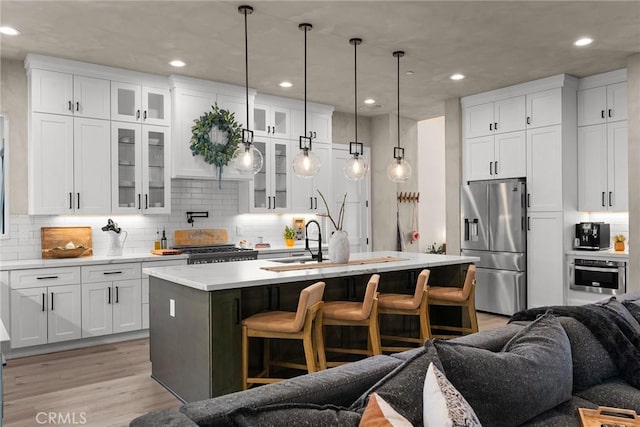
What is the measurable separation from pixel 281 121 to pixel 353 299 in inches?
130

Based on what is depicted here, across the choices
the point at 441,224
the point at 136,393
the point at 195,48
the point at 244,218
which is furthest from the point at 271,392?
the point at 441,224

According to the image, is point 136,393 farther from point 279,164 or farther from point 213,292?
point 279,164

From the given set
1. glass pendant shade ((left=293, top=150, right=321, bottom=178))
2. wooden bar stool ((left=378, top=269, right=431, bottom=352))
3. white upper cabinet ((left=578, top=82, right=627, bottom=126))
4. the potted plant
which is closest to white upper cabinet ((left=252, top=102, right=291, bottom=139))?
the potted plant

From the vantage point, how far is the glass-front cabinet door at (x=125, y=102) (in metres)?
5.30

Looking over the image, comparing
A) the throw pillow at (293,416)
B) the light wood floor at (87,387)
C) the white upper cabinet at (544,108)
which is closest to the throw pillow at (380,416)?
the throw pillow at (293,416)

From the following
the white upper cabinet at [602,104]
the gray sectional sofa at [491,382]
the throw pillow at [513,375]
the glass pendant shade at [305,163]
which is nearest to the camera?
the gray sectional sofa at [491,382]

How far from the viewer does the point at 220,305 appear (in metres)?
3.13

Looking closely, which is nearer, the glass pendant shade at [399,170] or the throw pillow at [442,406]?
the throw pillow at [442,406]

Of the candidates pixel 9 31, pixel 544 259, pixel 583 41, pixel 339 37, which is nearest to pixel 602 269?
pixel 544 259

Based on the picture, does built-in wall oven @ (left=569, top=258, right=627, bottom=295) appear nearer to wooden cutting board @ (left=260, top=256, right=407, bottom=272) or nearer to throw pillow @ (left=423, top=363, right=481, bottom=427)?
wooden cutting board @ (left=260, top=256, right=407, bottom=272)

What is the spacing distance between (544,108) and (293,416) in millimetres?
5542

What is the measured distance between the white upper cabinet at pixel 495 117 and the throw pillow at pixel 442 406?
525 centimetres

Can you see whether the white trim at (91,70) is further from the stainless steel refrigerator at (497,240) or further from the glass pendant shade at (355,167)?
the stainless steel refrigerator at (497,240)

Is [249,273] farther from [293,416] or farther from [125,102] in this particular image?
[125,102]
